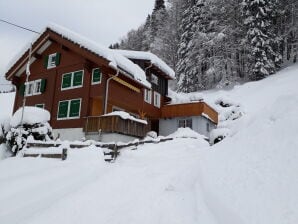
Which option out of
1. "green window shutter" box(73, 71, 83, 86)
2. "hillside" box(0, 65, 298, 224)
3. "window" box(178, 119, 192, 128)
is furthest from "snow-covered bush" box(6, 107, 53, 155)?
"window" box(178, 119, 192, 128)

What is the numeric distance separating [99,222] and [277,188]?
3.34 metres

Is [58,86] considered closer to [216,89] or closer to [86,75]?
[86,75]

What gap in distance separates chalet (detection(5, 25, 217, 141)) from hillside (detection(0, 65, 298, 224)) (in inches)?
324

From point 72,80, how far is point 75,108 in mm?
2500

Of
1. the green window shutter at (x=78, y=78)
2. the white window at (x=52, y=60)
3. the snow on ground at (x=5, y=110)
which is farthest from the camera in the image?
the white window at (x=52, y=60)

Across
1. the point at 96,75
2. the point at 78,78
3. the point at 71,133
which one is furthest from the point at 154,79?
the point at 71,133

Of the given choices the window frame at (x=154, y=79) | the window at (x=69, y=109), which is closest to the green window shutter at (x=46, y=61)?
the window at (x=69, y=109)

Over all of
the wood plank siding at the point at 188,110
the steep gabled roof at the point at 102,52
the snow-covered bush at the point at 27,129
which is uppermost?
the steep gabled roof at the point at 102,52

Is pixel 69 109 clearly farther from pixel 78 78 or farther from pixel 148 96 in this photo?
pixel 148 96

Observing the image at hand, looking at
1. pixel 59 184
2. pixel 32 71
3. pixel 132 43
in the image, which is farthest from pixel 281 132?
pixel 132 43

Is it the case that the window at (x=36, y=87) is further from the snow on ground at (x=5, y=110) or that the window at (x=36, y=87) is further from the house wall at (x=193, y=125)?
the house wall at (x=193, y=125)

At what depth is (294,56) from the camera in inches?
1476

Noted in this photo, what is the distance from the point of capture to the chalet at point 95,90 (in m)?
19.4

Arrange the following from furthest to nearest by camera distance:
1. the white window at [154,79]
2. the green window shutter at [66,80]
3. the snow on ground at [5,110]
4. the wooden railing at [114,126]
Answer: the white window at [154,79] → the green window shutter at [66,80] → the wooden railing at [114,126] → the snow on ground at [5,110]
